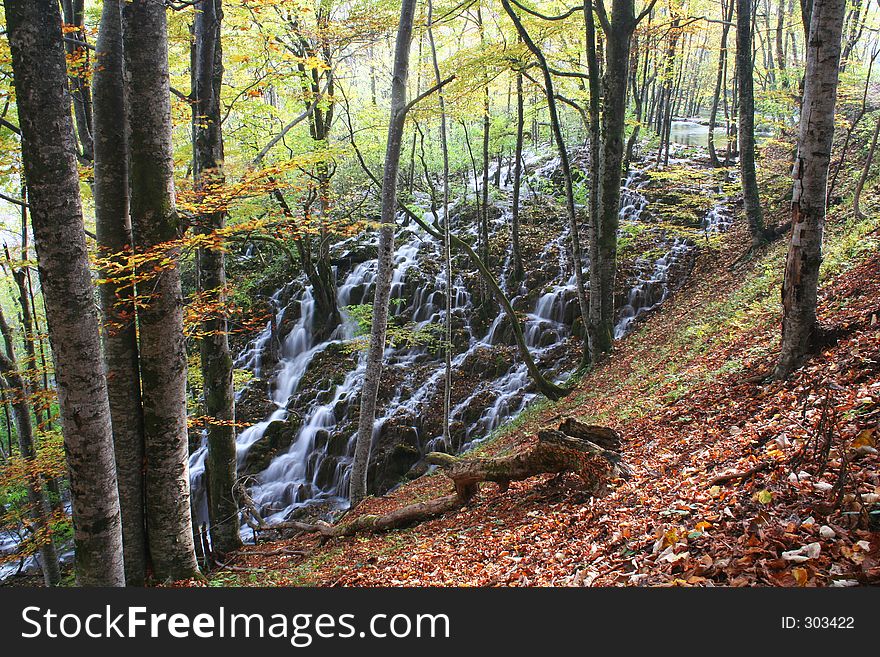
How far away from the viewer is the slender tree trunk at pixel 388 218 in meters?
8.23

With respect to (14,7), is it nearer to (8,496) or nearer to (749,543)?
(749,543)

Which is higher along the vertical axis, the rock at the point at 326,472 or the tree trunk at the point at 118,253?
the tree trunk at the point at 118,253

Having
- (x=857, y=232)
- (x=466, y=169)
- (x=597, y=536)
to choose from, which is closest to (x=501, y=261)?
(x=466, y=169)

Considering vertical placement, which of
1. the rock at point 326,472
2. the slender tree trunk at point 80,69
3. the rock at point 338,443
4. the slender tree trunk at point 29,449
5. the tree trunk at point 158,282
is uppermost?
the slender tree trunk at point 80,69

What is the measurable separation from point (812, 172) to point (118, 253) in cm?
676

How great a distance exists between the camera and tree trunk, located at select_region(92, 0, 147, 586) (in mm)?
5453

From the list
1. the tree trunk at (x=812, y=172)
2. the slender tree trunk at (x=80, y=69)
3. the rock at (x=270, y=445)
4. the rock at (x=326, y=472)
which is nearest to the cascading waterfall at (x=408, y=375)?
the rock at (x=326, y=472)

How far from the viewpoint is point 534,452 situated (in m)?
5.62

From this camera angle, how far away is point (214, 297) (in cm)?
738

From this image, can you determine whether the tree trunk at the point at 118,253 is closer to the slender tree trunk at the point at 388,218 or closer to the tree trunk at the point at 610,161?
the slender tree trunk at the point at 388,218

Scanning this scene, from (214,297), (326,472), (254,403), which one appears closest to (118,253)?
(214,297)

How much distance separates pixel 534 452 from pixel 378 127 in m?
11.3

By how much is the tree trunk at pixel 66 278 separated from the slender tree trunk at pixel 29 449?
539 centimetres

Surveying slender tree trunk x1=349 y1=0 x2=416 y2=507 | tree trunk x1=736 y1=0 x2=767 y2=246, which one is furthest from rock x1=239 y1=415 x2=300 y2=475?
tree trunk x1=736 y1=0 x2=767 y2=246
